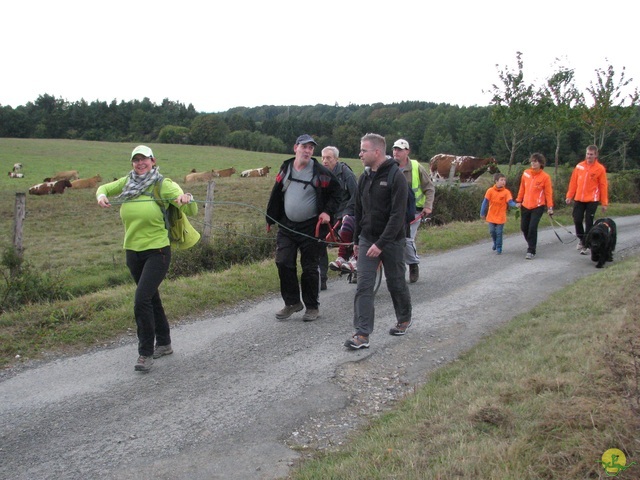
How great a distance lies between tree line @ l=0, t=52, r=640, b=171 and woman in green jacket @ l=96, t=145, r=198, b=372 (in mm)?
19622

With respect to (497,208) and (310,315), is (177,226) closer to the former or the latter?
(310,315)

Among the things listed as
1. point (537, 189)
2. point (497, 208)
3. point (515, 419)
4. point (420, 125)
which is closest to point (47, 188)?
point (497, 208)

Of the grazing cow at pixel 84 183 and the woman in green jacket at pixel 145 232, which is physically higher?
the woman in green jacket at pixel 145 232

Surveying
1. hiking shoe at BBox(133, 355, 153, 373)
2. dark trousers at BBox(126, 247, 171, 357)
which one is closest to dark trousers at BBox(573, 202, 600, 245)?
dark trousers at BBox(126, 247, 171, 357)

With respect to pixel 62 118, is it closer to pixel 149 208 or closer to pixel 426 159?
pixel 426 159

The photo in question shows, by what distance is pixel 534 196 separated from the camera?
10703mm

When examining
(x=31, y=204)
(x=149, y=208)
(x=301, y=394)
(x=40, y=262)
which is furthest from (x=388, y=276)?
(x=31, y=204)

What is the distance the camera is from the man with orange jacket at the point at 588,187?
35.1 feet

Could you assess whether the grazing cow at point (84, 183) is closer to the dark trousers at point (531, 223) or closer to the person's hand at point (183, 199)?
the dark trousers at point (531, 223)

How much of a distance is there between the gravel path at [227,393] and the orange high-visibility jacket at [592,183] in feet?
13.9

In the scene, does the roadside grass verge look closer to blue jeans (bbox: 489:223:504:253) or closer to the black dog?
the black dog

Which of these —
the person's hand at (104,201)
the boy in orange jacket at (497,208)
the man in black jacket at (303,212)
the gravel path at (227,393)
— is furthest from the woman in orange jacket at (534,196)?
the person's hand at (104,201)

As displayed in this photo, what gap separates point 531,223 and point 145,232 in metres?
7.87

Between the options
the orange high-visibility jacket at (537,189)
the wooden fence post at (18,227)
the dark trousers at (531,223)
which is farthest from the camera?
the dark trousers at (531,223)
